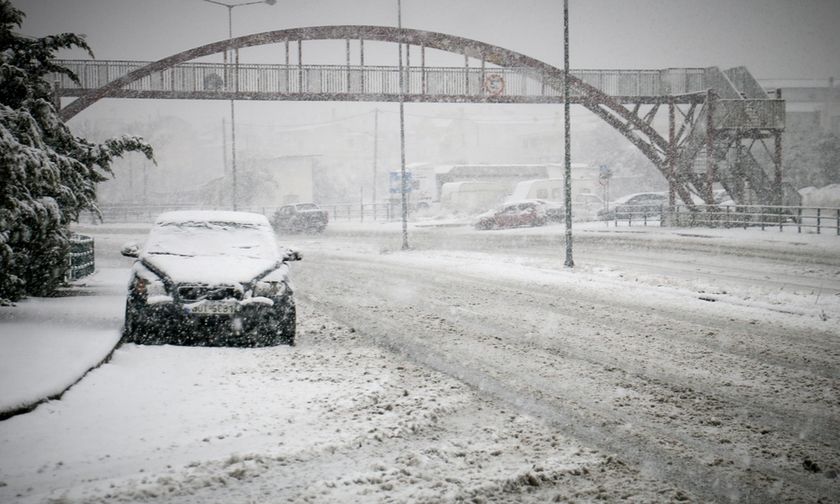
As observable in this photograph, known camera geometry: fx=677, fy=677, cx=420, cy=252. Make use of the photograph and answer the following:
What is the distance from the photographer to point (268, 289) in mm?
8367

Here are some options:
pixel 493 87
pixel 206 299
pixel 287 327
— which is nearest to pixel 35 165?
pixel 206 299

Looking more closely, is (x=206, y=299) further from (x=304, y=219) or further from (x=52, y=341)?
(x=304, y=219)

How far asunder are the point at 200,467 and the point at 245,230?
5.68 m

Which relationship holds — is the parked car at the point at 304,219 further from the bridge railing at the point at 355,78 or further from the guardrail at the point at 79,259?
the guardrail at the point at 79,259

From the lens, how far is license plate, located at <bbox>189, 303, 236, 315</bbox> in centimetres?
800

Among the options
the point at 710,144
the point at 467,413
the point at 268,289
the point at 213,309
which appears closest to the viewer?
the point at 467,413

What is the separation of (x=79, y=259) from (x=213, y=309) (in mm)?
9310

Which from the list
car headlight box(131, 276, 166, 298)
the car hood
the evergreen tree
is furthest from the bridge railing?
car headlight box(131, 276, 166, 298)

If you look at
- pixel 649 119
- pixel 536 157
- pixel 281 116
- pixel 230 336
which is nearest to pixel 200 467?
pixel 230 336

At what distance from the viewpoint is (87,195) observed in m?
12.0

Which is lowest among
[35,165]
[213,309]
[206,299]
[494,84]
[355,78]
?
[213,309]

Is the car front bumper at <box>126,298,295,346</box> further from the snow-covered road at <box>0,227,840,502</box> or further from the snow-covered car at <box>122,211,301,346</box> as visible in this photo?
the snow-covered road at <box>0,227,840,502</box>

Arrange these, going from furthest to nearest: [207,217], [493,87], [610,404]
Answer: [493,87] < [207,217] < [610,404]

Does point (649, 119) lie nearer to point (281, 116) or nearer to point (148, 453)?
point (148, 453)
